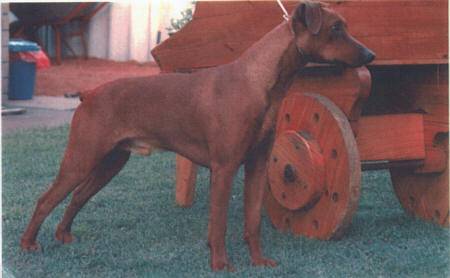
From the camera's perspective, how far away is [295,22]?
2.21m

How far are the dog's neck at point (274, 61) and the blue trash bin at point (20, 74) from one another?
284 inches

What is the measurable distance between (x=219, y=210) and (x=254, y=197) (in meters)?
0.23

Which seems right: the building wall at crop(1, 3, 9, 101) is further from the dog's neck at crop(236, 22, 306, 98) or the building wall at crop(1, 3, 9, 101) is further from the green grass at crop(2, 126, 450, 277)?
the dog's neck at crop(236, 22, 306, 98)

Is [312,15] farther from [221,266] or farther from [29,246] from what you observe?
[29,246]

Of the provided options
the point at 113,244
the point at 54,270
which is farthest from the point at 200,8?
the point at 54,270

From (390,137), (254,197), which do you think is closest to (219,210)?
(254,197)

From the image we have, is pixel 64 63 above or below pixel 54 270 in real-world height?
below

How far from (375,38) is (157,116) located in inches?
44.9

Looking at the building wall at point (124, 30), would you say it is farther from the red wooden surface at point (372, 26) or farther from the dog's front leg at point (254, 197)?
the dog's front leg at point (254, 197)

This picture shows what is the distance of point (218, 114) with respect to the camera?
2.26 meters

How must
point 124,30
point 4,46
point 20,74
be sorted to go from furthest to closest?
1. point 124,30
2. point 20,74
3. point 4,46

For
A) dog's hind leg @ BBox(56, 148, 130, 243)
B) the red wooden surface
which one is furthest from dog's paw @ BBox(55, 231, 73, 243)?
the red wooden surface

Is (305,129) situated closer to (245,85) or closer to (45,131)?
(245,85)

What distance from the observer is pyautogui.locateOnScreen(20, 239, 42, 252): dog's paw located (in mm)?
2643
